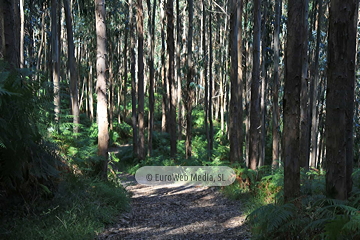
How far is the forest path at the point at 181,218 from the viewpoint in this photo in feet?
19.0

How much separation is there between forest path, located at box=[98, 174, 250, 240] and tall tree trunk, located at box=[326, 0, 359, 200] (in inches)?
70.6

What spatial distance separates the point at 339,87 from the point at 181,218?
14.4 ft

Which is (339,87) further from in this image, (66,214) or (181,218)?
(66,214)

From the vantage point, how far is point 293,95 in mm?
5012

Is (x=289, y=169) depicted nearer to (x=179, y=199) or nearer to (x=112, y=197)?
(x=112, y=197)

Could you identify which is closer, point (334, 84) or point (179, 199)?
point (334, 84)

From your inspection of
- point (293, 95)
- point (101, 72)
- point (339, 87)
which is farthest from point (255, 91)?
point (339, 87)

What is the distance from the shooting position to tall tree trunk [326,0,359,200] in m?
4.29

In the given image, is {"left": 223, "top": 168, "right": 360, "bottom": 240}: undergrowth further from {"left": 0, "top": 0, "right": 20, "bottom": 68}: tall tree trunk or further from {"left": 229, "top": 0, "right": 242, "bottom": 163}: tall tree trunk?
{"left": 0, "top": 0, "right": 20, "bottom": 68}: tall tree trunk

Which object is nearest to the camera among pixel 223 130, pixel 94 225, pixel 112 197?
pixel 94 225

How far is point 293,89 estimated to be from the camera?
5016 mm

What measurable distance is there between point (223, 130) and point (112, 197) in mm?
22633

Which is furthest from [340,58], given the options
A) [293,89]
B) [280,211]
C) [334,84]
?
[280,211]

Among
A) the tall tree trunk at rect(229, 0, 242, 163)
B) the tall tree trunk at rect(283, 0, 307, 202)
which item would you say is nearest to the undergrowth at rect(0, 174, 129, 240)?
the tall tree trunk at rect(283, 0, 307, 202)
